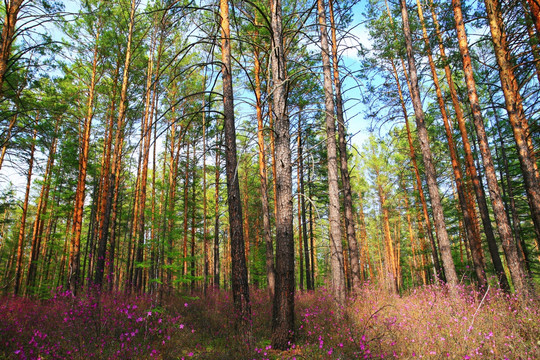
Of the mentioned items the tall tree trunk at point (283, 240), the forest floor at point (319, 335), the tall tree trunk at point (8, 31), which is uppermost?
the tall tree trunk at point (8, 31)

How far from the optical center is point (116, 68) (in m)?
11.2

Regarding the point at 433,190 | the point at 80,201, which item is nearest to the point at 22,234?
the point at 80,201

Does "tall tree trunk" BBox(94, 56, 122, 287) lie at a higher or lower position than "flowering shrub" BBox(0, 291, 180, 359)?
higher

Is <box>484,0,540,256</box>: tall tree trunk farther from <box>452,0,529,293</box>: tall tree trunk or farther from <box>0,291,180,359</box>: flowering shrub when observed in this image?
<box>0,291,180,359</box>: flowering shrub

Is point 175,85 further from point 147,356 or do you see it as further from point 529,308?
point 529,308

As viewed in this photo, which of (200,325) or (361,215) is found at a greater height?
(361,215)

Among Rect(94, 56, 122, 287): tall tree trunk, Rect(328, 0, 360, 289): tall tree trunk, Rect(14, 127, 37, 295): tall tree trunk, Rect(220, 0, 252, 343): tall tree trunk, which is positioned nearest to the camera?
Rect(220, 0, 252, 343): tall tree trunk

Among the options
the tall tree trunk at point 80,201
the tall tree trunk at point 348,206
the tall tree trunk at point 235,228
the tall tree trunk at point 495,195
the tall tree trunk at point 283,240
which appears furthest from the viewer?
the tall tree trunk at point 80,201

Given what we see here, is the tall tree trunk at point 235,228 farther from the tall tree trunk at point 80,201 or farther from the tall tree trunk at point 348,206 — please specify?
the tall tree trunk at point 80,201

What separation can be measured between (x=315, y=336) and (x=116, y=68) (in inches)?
508

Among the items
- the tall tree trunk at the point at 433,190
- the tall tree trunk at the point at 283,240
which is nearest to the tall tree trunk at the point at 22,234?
the tall tree trunk at the point at 283,240

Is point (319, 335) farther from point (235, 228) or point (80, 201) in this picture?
→ point (80, 201)

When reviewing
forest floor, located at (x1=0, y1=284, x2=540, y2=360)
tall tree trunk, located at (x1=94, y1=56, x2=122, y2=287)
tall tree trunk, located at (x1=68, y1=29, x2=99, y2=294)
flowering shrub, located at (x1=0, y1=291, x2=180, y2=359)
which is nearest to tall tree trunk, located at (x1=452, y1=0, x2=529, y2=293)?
forest floor, located at (x1=0, y1=284, x2=540, y2=360)

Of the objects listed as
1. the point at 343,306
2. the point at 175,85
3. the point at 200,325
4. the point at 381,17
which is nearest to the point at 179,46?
the point at 175,85
